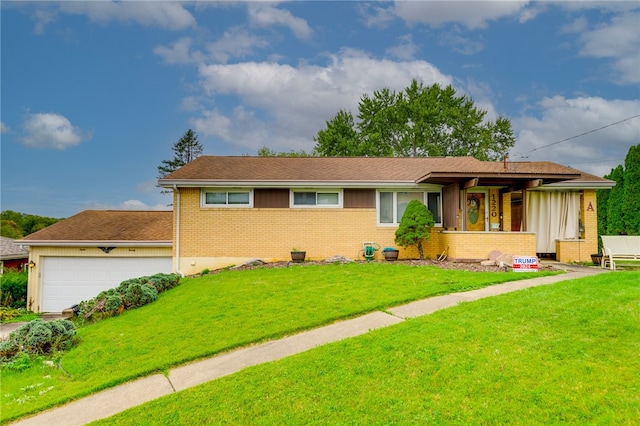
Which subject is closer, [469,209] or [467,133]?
[469,209]

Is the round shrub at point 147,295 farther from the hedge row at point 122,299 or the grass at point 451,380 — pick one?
the grass at point 451,380

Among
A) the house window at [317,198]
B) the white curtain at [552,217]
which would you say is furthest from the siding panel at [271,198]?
the white curtain at [552,217]

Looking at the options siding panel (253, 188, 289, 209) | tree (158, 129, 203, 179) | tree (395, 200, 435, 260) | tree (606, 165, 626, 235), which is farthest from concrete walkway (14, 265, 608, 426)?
tree (158, 129, 203, 179)

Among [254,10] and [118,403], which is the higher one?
[254,10]

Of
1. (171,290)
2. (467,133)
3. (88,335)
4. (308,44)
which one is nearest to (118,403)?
(88,335)

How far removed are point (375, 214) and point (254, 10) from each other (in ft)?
29.2

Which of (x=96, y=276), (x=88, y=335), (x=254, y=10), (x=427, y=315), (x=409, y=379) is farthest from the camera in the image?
(x=96, y=276)

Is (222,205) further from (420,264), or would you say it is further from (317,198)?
(420,264)

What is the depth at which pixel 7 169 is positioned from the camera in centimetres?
1258

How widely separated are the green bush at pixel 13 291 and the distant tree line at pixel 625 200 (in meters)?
30.2

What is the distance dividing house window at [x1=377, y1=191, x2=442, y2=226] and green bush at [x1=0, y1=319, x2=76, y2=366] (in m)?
10.2

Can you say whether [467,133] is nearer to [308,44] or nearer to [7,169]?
[308,44]

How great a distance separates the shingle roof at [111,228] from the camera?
49.2ft

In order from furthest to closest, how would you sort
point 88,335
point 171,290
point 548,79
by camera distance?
1. point 548,79
2. point 171,290
3. point 88,335
